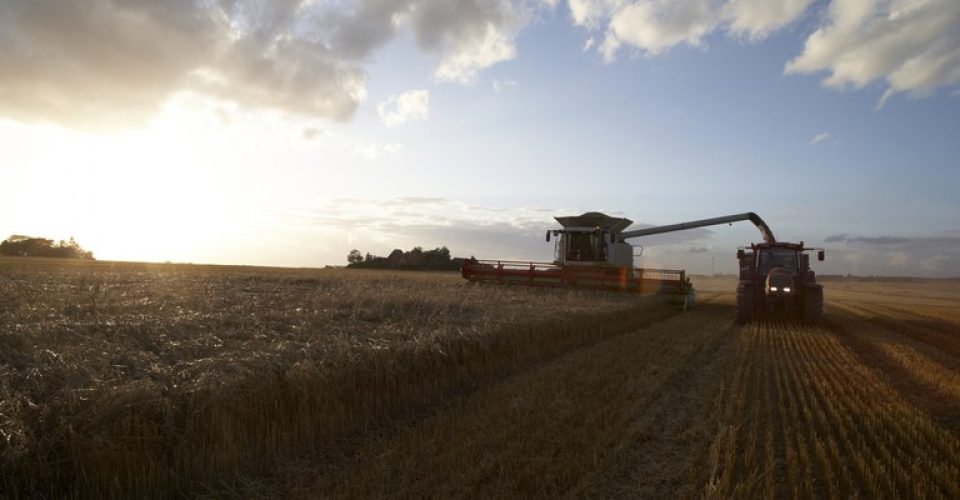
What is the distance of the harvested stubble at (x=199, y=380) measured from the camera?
3814 mm

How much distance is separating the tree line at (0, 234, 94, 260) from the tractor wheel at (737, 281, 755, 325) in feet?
190

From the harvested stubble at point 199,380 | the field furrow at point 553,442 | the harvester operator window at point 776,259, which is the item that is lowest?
the field furrow at point 553,442

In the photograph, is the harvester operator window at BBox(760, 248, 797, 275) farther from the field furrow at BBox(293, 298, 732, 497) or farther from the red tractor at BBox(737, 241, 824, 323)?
the field furrow at BBox(293, 298, 732, 497)

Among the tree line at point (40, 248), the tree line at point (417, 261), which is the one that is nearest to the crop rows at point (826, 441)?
the tree line at point (417, 261)

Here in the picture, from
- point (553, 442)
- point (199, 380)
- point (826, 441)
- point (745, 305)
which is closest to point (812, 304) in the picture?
point (745, 305)

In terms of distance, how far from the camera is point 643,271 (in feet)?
67.4

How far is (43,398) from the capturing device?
155 inches

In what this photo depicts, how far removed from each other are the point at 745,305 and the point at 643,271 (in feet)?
14.6

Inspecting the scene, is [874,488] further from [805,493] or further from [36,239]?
[36,239]

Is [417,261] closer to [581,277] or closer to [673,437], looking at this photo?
[581,277]

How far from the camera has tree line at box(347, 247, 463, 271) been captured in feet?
180

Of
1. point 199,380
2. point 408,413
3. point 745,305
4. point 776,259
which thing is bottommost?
point 408,413

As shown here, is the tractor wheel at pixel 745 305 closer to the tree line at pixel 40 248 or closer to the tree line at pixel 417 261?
the tree line at pixel 417 261

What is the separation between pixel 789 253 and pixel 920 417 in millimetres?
13448
